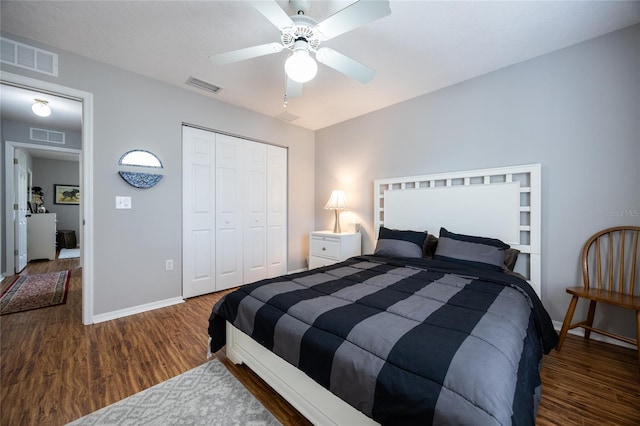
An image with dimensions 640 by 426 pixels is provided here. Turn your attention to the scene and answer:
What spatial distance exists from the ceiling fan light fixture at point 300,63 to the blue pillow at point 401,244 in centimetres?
190

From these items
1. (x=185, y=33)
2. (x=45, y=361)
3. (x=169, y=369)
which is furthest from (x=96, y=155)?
(x=169, y=369)

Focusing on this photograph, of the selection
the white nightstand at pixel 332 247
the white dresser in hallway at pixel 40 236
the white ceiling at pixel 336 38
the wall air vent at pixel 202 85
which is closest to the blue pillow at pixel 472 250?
the white nightstand at pixel 332 247

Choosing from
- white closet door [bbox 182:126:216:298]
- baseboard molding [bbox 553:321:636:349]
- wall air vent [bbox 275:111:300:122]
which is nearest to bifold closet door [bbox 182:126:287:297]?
white closet door [bbox 182:126:216:298]

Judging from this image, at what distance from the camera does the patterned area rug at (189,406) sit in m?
1.34

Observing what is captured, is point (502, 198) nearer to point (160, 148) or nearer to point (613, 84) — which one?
point (613, 84)

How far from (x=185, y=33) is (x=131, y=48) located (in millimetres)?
607

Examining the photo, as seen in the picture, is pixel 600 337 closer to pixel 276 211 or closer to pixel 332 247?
pixel 332 247

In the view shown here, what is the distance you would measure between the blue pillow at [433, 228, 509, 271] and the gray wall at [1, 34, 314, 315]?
292cm

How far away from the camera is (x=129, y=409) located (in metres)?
1.42

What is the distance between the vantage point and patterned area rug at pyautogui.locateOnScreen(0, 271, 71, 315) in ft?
9.22

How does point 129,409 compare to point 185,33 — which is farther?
point 185,33

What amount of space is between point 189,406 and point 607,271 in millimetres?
3154

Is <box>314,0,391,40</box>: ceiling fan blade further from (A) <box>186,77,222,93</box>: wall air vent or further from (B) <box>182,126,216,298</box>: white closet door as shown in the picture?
(B) <box>182,126,216,298</box>: white closet door

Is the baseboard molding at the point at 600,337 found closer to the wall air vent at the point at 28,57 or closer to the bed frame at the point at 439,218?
the bed frame at the point at 439,218
